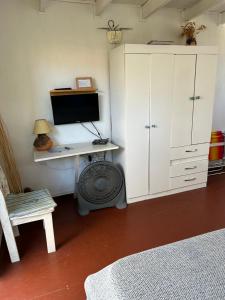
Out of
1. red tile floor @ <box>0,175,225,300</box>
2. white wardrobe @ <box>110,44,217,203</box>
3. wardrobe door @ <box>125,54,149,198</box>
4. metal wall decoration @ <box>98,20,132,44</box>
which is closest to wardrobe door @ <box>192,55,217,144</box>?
white wardrobe @ <box>110,44,217,203</box>

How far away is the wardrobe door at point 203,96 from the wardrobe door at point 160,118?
393 millimetres

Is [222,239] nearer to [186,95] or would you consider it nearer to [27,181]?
[186,95]

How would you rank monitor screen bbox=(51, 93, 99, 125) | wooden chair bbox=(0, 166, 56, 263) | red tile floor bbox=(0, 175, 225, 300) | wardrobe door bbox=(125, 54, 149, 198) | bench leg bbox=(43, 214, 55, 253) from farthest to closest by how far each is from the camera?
monitor screen bbox=(51, 93, 99, 125) < wardrobe door bbox=(125, 54, 149, 198) < bench leg bbox=(43, 214, 55, 253) < wooden chair bbox=(0, 166, 56, 263) < red tile floor bbox=(0, 175, 225, 300)

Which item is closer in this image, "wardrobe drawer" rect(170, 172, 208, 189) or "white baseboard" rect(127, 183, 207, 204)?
"white baseboard" rect(127, 183, 207, 204)

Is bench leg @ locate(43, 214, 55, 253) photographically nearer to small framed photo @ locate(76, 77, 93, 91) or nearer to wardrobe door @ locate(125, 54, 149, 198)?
wardrobe door @ locate(125, 54, 149, 198)

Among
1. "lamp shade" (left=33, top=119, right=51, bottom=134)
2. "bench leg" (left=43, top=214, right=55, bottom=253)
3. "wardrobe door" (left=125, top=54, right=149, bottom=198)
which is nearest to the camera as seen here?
"bench leg" (left=43, top=214, right=55, bottom=253)

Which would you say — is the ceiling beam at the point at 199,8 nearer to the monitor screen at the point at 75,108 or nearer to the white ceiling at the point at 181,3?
the white ceiling at the point at 181,3

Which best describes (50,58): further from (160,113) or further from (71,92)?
(160,113)

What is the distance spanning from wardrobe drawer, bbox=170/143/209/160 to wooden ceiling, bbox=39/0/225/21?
173cm

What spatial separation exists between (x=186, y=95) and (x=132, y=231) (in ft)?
5.81

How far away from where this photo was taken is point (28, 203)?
204 centimetres

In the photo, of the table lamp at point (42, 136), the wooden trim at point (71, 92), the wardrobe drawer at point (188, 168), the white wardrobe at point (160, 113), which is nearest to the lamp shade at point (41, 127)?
the table lamp at point (42, 136)

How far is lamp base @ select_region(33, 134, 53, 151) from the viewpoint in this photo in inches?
104

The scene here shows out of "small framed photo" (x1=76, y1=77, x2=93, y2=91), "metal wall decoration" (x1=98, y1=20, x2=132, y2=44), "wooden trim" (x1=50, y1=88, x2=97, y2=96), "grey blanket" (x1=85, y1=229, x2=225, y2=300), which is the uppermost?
"metal wall decoration" (x1=98, y1=20, x2=132, y2=44)
